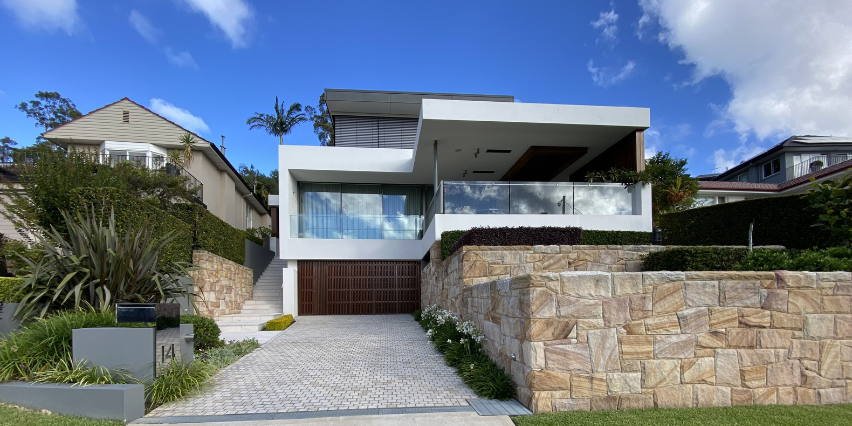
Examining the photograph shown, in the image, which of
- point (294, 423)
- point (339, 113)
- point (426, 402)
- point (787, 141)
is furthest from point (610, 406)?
point (787, 141)

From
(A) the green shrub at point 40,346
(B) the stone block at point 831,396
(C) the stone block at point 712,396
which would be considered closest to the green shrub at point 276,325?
(A) the green shrub at point 40,346

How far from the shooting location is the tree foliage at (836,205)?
A: 657cm

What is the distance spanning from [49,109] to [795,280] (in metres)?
49.7

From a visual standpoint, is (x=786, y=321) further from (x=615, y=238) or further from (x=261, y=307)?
(x=261, y=307)

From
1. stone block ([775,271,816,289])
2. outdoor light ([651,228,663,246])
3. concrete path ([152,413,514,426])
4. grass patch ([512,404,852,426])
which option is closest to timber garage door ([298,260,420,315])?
outdoor light ([651,228,663,246])

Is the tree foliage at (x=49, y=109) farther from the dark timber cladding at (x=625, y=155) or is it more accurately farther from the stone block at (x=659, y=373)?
the stone block at (x=659, y=373)

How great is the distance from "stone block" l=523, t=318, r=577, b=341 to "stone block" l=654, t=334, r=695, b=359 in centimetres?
95

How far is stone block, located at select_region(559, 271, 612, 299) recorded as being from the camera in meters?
4.43

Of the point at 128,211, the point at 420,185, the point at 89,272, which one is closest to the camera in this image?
the point at 89,272

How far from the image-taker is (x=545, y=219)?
11.2 meters

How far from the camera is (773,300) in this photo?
4.62 metres

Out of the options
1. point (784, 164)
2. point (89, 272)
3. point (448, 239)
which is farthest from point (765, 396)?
point (784, 164)

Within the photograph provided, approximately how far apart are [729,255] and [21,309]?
10597 mm

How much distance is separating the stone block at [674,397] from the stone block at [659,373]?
56mm
